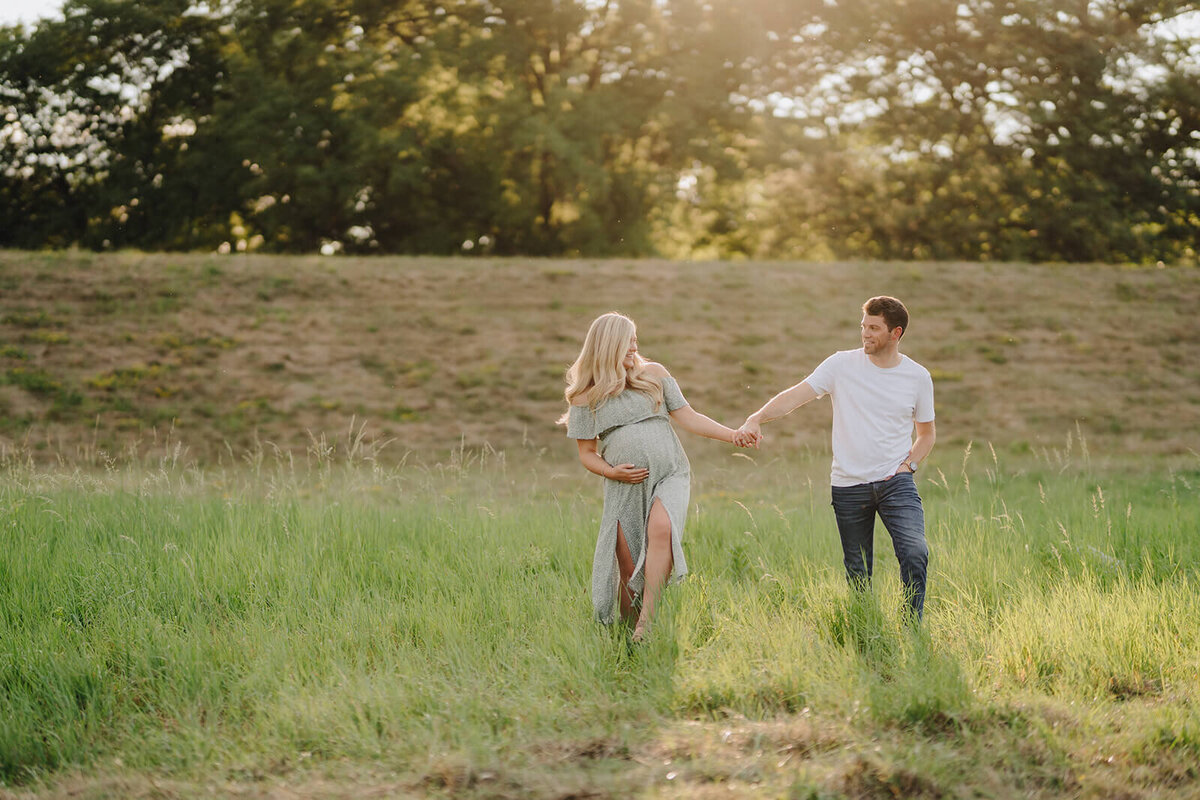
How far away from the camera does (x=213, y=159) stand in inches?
1204

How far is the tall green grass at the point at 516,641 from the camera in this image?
4340 millimetres

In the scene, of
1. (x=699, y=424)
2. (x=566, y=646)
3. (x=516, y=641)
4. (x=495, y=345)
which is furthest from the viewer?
(x=495, y=345)

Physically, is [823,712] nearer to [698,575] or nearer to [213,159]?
[698,575]

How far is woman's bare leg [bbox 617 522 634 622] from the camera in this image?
5391mm

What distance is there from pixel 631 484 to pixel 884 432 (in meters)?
1.39

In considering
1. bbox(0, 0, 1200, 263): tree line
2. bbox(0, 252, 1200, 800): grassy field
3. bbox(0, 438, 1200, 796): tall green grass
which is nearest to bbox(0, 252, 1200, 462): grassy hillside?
bbox(0, 252, 1200, 800): grassy field

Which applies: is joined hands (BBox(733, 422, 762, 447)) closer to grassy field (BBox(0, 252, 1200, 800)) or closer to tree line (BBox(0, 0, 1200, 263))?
grassy field (BBox(0, 252, 1200, 800))

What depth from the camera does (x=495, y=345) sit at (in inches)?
726

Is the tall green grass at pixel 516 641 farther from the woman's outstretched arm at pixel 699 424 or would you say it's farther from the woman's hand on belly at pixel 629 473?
the woman's outstretched arm at pixel 699 424

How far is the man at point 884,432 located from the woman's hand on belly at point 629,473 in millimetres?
821

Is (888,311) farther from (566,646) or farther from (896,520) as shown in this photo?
(566,646)

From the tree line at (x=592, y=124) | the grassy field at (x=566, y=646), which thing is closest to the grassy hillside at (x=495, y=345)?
the grassy field at (x=566, y=646)

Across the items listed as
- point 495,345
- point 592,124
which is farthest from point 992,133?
point 495,345

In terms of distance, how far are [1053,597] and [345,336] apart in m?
14.7
